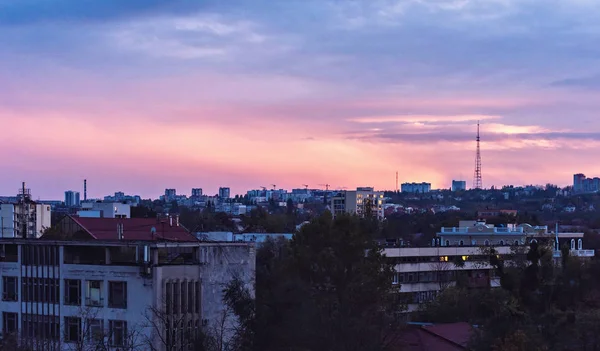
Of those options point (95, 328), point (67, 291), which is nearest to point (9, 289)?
point (67, 291)

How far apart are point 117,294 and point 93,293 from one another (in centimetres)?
104

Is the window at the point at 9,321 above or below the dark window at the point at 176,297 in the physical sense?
below

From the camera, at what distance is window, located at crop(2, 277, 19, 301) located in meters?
33.9

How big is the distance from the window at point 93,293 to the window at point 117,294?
0.36m

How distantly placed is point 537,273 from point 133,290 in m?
13.1

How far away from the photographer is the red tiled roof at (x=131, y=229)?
44594 millimetres

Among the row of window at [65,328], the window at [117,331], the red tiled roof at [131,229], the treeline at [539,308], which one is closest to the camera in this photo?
the treeline at [539,308]

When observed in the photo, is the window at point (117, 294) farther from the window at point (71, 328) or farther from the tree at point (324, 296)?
the tree at point (324, 296)

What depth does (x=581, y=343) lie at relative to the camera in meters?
30.0

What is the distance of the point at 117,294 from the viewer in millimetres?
31656

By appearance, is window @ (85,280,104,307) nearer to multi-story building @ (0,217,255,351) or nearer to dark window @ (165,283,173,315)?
multi-story building @ (0,217,255,351)

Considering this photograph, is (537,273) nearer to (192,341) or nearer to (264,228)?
(192,341)

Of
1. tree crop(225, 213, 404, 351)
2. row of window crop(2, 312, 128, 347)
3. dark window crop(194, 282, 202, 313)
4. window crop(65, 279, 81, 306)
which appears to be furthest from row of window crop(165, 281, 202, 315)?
window crop(65, 279, 81, 306)

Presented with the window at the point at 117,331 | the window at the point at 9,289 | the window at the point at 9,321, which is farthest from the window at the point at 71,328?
the window at the point at 9,289
